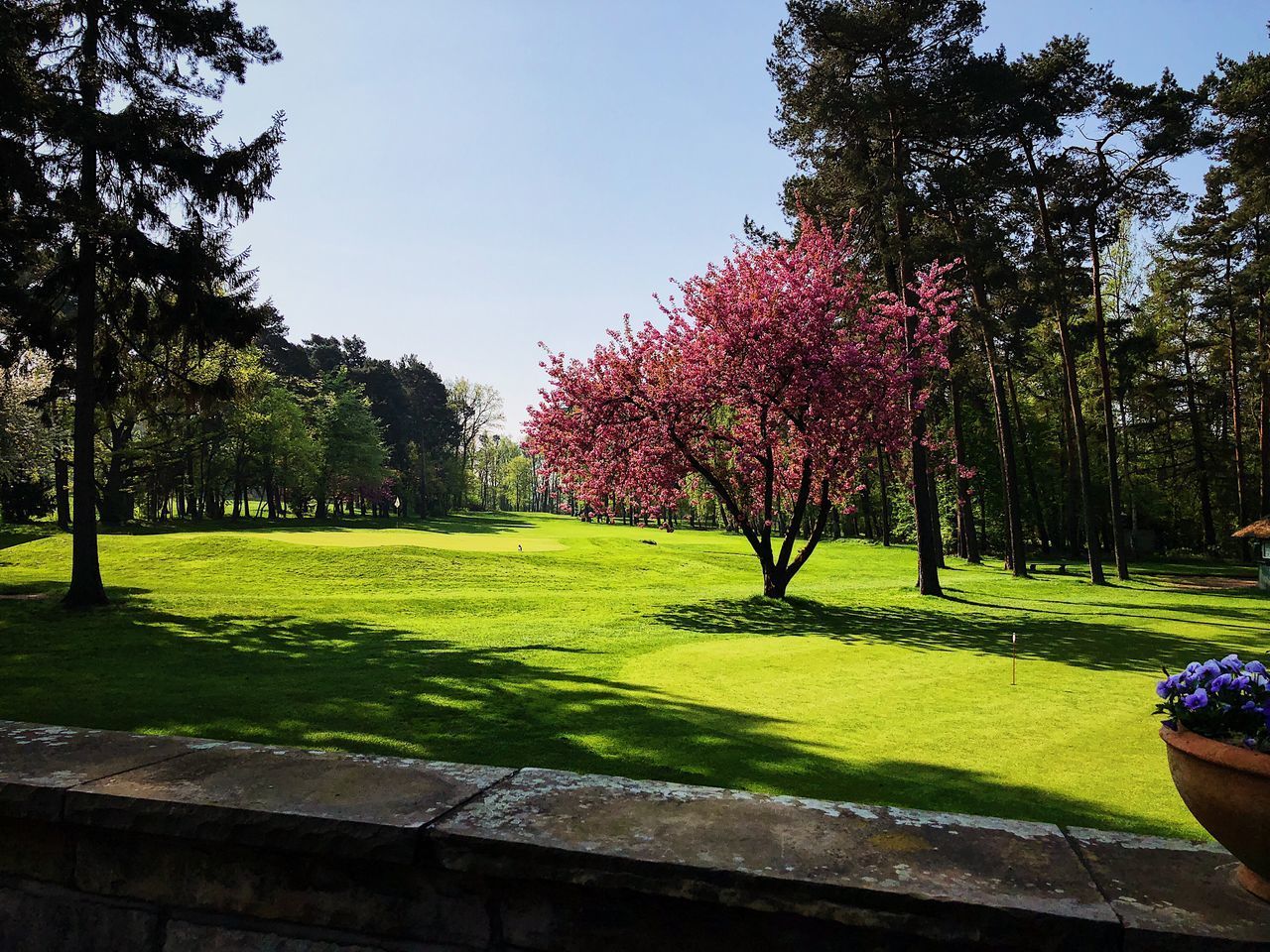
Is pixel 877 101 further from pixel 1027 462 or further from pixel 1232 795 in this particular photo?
pixel 1027 462

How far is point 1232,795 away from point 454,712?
6.94 metres

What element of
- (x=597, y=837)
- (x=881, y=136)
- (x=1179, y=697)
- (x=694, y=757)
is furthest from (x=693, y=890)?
(x=881, y=136)

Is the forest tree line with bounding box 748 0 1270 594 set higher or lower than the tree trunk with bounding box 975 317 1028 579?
higher

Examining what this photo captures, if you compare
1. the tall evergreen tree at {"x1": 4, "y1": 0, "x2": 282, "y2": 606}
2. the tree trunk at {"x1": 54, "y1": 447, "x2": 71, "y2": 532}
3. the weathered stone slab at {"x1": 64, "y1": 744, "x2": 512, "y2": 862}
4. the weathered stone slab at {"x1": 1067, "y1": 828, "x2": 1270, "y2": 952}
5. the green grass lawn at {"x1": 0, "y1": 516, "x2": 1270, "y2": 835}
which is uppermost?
the tall evergreen tree at {"x1": 4, "y1": 0, "x2": 282, "y2": 606}

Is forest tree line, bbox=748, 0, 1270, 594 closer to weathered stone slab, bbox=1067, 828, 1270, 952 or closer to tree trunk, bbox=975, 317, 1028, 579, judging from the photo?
tree trunk, bbox=975, 317, 1028, 579

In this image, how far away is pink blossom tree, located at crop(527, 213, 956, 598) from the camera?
18.9 metres

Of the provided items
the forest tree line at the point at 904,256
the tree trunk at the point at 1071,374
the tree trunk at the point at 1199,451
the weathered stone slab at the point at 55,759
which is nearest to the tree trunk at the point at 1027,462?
the forest tree line at the point at 904,256

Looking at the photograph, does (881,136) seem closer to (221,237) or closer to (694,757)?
(221,237)

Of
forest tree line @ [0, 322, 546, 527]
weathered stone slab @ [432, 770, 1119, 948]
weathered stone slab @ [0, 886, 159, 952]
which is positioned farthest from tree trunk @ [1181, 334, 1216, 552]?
weathered stone slab @ [0, 886, 159, 952]

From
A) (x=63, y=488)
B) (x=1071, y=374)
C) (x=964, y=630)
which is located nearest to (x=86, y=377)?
(x=964, y=630)

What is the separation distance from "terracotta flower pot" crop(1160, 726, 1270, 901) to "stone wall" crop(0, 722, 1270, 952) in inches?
3.4

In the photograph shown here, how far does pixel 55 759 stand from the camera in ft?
9.07

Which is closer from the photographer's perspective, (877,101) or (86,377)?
(86,377)

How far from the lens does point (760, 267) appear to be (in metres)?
19.8
